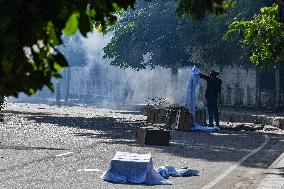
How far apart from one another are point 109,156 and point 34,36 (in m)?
11.3

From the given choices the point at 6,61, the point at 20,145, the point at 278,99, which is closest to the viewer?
the point at 6,61

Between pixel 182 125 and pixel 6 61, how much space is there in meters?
21.0

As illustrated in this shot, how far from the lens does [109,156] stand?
14.9m

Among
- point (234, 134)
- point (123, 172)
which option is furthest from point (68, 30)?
point (234, 134)

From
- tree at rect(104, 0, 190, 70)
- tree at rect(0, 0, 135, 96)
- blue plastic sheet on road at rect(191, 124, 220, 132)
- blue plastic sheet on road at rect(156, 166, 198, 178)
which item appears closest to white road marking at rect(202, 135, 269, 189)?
blue plastic sheet on road at rect(156, 166, 198, 178)

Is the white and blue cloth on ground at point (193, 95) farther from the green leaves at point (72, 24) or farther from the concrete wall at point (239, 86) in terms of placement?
the concrete wall at point (239, 86)

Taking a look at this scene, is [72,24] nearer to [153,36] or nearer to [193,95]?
[193,95]

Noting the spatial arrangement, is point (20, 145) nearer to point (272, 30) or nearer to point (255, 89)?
point (272, 30)

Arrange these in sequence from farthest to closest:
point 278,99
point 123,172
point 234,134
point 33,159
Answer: point 278,99, point 234,134, point 33,159, point 123,172

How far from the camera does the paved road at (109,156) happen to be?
36.2ft

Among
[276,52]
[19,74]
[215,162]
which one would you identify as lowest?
[215,162]

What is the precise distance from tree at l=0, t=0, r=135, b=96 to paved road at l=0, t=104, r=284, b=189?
6545 mm

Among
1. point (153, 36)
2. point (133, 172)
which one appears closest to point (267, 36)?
point (133, 172)

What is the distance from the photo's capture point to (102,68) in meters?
105
